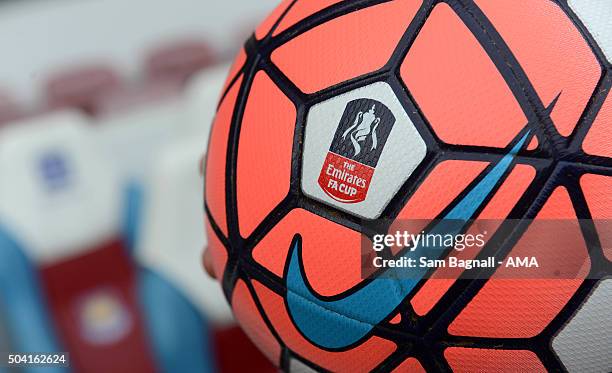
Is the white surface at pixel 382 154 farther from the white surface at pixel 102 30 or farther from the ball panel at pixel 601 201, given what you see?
the white surface at pixel 102 30

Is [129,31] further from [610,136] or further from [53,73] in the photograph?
[610,136]

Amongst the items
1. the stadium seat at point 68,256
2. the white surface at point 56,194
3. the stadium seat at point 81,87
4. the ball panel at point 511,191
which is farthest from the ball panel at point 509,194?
the stadium seat at point 81,87

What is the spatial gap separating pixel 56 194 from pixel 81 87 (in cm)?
108

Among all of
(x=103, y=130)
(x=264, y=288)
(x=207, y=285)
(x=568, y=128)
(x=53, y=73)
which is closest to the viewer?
(x=568, y=128)

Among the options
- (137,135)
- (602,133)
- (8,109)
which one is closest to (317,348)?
(602,133)

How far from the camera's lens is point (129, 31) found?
129 inches

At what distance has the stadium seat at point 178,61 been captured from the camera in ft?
10.2

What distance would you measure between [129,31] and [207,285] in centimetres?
183

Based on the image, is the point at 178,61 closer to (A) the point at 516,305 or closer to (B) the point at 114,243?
(B) the point at 114,243

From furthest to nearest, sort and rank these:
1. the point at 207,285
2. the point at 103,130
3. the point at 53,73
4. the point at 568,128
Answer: the point at 53,73 < the point at 103,130 < the point at 207,285 < the point at 568,128

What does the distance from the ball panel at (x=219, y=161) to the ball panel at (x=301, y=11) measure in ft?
0.22

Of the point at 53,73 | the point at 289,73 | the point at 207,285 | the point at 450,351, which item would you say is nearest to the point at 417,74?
the point at 289,73

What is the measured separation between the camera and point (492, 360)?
22.8 inches

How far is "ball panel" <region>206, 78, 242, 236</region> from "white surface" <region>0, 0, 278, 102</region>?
247 centimetres
